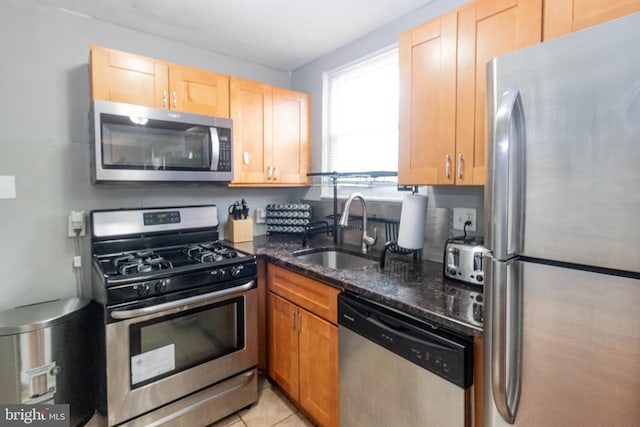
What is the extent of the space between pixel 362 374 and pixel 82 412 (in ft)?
5.31

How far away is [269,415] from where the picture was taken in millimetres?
1904

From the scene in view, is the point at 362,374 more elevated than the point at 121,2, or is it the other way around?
the point at 121,2

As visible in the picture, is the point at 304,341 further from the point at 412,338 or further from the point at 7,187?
the point at 7,187

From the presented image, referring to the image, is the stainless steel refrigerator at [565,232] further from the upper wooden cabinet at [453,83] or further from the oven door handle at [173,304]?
the oven door handle at [173,304]

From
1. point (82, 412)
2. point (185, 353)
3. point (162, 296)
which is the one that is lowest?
point (82, 412)

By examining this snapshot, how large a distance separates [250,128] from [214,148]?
1.28ft

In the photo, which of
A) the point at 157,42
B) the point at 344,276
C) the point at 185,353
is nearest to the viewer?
the point at 344,276

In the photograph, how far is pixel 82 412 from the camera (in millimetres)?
1814

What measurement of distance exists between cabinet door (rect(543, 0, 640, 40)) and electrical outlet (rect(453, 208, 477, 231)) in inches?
32.6

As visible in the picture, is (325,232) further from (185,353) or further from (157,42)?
(157,42)

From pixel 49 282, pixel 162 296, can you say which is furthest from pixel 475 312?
pixel 49 282

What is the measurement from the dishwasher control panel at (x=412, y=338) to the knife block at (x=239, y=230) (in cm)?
121

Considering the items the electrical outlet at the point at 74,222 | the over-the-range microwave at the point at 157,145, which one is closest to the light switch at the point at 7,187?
the electrical outlet at the point at 74,222

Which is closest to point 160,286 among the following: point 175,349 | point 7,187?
point 175,349
